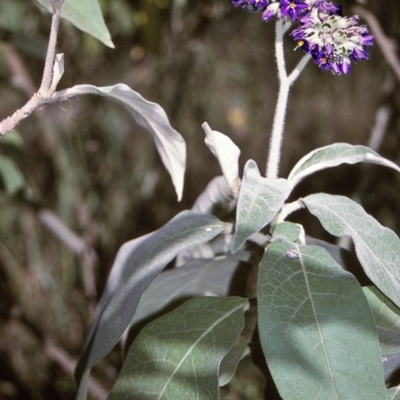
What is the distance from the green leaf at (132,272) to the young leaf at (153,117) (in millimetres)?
84

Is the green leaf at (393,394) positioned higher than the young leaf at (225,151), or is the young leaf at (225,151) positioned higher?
the young leaf at (225,151)

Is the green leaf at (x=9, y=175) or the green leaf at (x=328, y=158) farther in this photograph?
the green leaf at (x=9, y=175)

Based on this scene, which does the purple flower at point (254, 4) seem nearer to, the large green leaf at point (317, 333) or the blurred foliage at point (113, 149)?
the large green leaf at point (317, 333)

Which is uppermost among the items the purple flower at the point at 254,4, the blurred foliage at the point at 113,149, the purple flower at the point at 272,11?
the purple flower at the point at 254,4

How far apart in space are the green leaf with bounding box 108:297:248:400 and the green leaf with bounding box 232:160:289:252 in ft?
0.45

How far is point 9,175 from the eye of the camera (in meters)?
1.21

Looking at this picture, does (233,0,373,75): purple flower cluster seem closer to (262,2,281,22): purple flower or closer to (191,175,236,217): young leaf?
(262,2,281,22): purple flower

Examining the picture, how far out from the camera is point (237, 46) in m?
3.23

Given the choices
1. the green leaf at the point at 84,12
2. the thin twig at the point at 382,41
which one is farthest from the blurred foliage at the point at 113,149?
the green leaf at the point at 84,12

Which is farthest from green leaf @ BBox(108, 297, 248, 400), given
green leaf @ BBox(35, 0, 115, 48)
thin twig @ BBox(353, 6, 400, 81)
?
thin twig @ BBox(353, 6, 400, 81)

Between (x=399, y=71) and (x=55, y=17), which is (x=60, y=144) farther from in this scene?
(x=55, y=17)

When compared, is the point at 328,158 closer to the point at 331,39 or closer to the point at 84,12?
the point at 331,39

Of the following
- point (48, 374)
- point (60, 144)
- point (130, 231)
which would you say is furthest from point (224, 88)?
point (48, 374)

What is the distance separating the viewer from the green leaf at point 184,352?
59 cm
